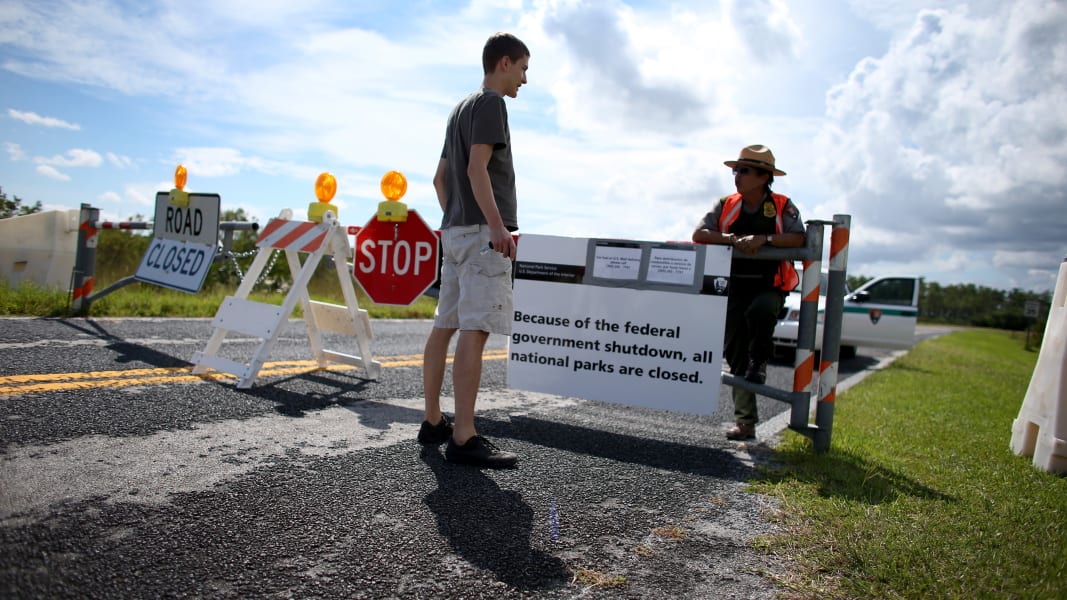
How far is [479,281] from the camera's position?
3502mm

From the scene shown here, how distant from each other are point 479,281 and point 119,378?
2.76 m

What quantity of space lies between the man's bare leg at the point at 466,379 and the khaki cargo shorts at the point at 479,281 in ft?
0.24

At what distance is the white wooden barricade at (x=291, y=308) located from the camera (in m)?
4.98

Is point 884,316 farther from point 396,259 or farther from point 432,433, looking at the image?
point 432,433

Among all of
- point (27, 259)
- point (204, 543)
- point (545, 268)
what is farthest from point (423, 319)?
point (204, 543)

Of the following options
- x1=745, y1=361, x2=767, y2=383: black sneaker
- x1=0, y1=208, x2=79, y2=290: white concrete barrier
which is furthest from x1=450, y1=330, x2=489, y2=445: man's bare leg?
x1=0, y1=208, x2=79, y2=290: white concrete barrier

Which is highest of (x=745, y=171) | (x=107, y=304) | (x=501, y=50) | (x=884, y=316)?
(x=501, y=50)

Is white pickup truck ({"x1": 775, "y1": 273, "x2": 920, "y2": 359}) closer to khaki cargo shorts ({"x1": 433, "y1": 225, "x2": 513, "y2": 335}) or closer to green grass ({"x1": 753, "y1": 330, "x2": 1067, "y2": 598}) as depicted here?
green grass ({"x1": 753, "y1": 330, "x2": 1067, "y2": 598})

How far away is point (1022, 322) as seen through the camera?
108750mm

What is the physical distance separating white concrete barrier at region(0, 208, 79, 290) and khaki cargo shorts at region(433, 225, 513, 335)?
26.2 feet

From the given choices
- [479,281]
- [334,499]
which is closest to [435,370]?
[479,281]

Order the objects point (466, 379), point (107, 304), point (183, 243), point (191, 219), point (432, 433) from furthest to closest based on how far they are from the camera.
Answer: point (107, 304) → point (183, 243) → point (191, 219) → point (432, 433) → point (466, 379)

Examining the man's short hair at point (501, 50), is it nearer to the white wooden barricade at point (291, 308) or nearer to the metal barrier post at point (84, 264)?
the white wooden barricade at point (291, 308)

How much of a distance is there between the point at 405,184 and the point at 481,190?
94.6 inches
